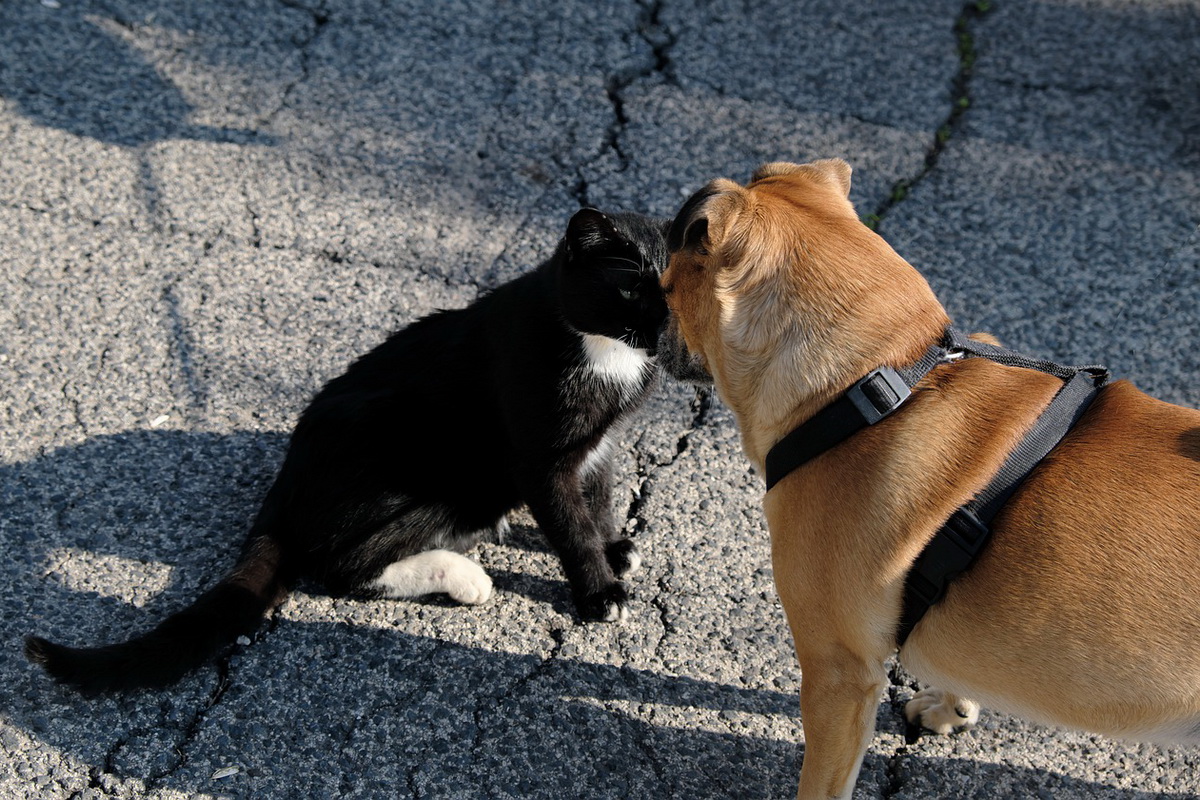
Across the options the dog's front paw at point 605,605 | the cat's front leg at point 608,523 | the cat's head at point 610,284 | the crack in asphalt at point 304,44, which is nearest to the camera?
the cat's head at point 610,284

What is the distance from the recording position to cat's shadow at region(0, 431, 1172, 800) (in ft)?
8.20

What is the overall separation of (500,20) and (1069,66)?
9.39 ft

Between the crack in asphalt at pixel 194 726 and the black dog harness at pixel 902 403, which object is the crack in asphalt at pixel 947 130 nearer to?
the black dog harness at pixel 902 403

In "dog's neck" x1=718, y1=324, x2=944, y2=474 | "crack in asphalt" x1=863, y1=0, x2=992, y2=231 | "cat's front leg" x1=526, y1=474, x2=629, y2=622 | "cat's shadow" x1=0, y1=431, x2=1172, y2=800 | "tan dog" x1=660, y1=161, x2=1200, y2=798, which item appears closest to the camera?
"tan dog" x1=660, y1=161, x2=1200, y2=798

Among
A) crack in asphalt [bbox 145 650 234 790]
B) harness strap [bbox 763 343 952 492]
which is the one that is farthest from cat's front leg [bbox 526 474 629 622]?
crack in asphalt [bbox 145 650 234 790]

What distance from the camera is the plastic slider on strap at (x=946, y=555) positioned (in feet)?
6.68

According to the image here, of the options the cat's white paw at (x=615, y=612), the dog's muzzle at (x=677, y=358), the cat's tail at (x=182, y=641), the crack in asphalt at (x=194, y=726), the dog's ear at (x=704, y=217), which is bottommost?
the crack in asphalt at (x=194, y=726)

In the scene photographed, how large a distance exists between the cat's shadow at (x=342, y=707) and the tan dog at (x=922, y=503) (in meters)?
0.42

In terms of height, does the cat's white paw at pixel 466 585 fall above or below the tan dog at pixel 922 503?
below

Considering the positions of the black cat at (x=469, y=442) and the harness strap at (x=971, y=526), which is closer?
the harness strap at (x=971, y=526)

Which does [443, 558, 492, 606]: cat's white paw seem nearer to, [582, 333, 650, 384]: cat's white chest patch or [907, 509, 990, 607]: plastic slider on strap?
[582, 333, 650, 384]: cat's white chest patch

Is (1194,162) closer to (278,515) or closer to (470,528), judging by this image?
(470,528)

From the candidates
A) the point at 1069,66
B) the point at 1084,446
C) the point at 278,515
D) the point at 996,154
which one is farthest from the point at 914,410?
the point at 1069,66

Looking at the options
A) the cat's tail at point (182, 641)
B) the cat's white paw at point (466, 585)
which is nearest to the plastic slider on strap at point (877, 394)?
the cat's white paw at point (466, 585)
